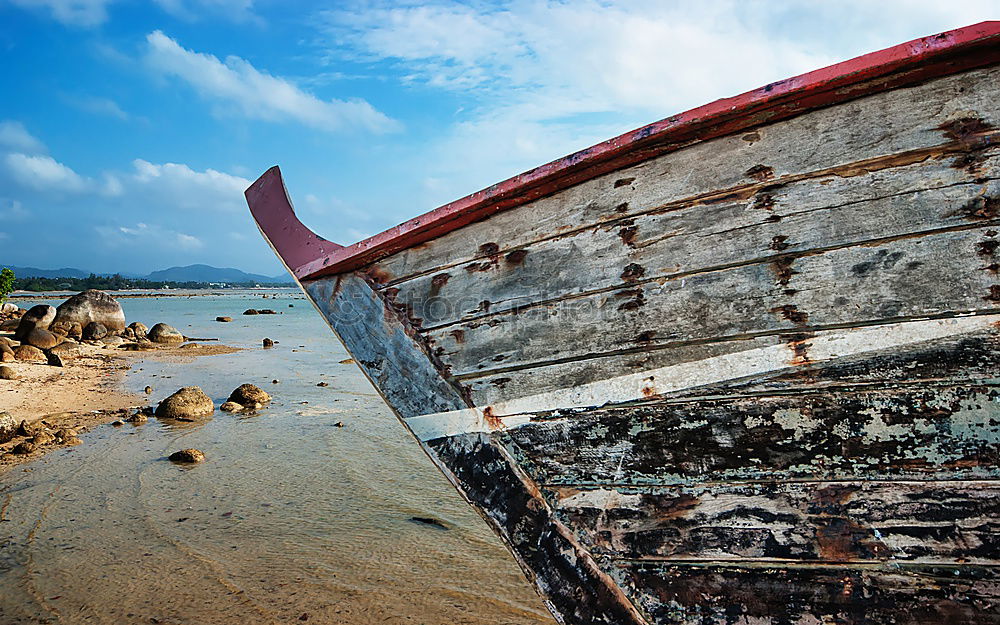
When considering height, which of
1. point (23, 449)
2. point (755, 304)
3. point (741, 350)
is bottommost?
point (23, 449)

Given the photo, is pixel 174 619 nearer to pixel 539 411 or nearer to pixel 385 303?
pixel 385 303

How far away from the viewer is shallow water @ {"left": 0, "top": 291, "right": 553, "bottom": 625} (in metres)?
3.75

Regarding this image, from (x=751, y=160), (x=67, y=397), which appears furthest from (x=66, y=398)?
(x=751, y=160)

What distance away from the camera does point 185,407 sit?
896 cm

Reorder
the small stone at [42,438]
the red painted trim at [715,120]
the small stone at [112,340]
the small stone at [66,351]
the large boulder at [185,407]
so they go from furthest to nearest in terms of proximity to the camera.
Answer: the small stone at [112,340] → the small stone at [66,351] → the large boulder at [185,407] → the small stone at [42,438] → the red painted trim at [715,120]

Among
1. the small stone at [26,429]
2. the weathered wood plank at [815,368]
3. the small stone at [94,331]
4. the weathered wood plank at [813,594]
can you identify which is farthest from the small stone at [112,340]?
the weathered wood plank at [813,594]

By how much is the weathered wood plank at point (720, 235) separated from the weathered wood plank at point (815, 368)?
24 centimetres

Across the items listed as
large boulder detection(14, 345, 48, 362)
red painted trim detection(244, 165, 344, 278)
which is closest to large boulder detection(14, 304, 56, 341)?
large boulder detection(14, 345, 48, 362)

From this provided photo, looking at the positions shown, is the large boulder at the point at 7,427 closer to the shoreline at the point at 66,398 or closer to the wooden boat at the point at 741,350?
the shoreline at the point at 66,398

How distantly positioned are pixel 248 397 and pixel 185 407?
1.17 meters

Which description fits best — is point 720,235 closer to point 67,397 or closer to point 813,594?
point 813,594

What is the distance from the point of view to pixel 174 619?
3561 millimetres

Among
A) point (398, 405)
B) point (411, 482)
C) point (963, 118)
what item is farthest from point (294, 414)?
point (963, 118)

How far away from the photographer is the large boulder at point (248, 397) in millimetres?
9914
